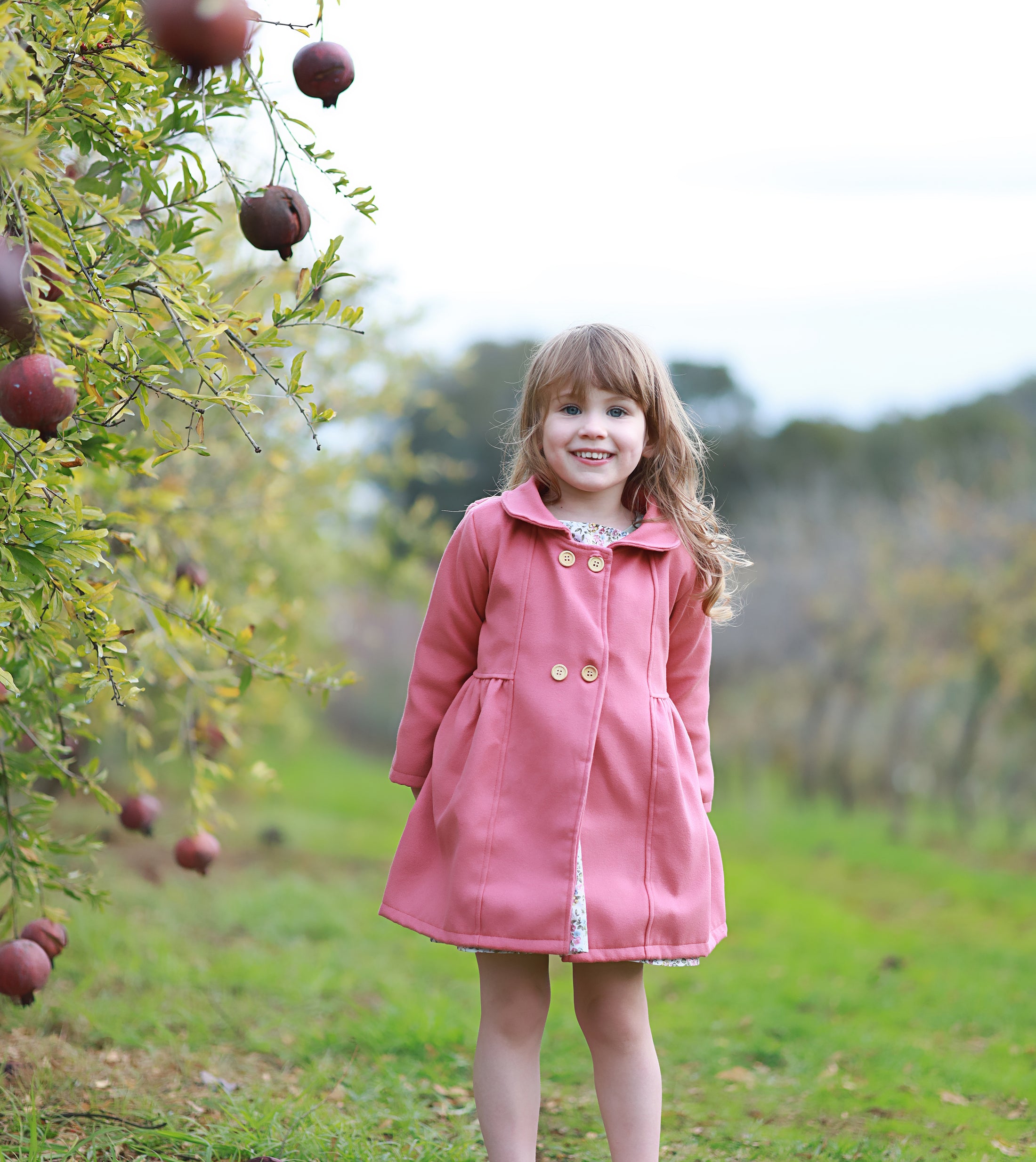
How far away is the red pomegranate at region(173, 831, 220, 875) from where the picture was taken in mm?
2639

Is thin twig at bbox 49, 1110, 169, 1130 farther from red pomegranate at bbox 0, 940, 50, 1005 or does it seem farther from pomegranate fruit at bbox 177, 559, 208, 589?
pomegranate fruit at bbox 177, 559, 208, 589

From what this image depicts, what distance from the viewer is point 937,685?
29.7 feet

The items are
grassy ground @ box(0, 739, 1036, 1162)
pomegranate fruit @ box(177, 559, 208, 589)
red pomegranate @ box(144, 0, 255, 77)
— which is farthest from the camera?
pomegranate fruit @ box(177, 559, 208, 589)

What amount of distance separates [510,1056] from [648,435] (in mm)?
1223

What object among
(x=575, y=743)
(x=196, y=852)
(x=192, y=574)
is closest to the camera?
(x=575, y=743)

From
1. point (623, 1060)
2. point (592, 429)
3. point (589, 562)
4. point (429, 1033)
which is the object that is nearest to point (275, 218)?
point (592, 429)

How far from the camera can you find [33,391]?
152 centimetres

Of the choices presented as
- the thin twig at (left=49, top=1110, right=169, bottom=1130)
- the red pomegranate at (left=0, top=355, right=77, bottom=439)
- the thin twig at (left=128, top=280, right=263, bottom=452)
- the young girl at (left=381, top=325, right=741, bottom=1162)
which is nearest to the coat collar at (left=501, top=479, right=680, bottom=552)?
the young girl at (left=381, top=325, right=741, bottom=1162)

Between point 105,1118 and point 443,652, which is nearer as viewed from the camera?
point 443,652

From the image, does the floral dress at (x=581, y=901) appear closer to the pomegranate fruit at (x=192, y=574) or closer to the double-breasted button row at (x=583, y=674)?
the double-breasted button row at (x=583, y=674)

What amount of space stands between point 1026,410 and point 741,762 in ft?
18.1

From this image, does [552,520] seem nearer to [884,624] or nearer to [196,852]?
[196,852]

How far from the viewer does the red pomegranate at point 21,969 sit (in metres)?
2.21

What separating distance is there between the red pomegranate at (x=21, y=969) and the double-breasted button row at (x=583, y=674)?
116 centimetres
